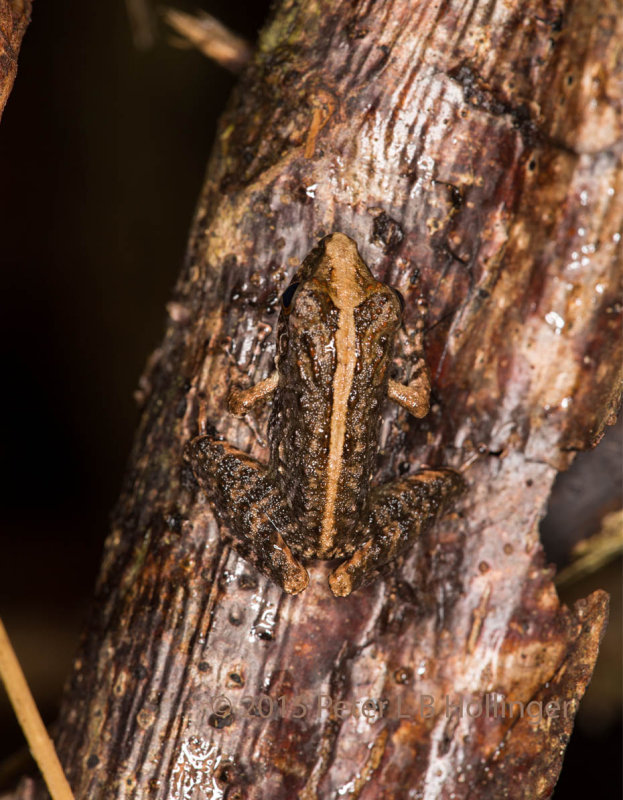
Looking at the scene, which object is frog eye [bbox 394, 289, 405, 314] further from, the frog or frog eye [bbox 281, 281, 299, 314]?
frog eye [bbox 281, 281, 299, 314]

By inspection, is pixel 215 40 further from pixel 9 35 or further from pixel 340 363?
pixel 340 363

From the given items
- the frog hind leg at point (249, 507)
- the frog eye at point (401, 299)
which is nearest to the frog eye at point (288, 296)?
the frog eye at point (401, 299)

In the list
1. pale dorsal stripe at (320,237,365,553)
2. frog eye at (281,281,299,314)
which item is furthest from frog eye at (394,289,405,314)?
frog eye at (281,281,299,314)

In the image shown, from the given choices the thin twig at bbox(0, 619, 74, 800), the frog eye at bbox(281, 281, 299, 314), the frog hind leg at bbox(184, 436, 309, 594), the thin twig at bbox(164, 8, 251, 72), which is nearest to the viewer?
the thin twig at bbox(0, 619, 74, 800)

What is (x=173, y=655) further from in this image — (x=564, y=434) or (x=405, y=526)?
(x=564, y=434)

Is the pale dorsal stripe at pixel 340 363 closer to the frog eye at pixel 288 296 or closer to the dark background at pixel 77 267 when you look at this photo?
the frog eye at pixel 288 296

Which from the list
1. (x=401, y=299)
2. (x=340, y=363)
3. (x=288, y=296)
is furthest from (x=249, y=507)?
(x=401, y=299)
